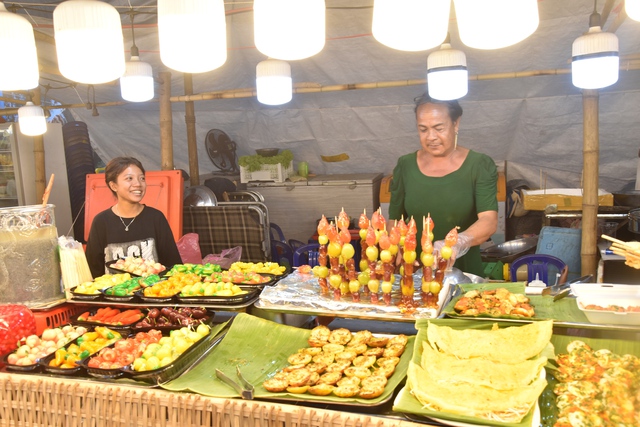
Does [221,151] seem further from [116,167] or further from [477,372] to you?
[477,372]

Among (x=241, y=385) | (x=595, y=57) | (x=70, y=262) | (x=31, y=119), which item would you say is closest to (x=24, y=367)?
(x=70, y=262)

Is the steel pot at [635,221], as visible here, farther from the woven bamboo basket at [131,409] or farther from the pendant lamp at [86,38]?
the pendant lamp at [86,38]

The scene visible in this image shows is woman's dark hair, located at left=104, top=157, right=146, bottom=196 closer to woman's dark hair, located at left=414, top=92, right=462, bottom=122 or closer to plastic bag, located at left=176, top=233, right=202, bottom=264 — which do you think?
plastic bag, located at left=176, top=233, right=202, bottom=264

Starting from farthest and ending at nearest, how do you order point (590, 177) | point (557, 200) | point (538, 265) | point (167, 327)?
point (557, 200) < point (538, 265) < point (590, 177) < point (167, 327)

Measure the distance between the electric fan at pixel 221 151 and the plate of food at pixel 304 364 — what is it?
237 inches

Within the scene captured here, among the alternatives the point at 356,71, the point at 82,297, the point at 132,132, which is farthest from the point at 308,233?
the point at 82,297

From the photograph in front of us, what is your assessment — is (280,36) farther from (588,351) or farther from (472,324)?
(588,351)

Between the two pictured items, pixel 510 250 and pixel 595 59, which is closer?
pixel 595 59

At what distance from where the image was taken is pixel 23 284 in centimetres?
289

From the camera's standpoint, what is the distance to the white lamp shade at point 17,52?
2.21 metres

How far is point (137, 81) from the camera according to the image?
5.13 meters

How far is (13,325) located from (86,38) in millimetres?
1459

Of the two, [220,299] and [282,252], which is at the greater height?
[220,299]

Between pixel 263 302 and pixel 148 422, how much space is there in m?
0.90
